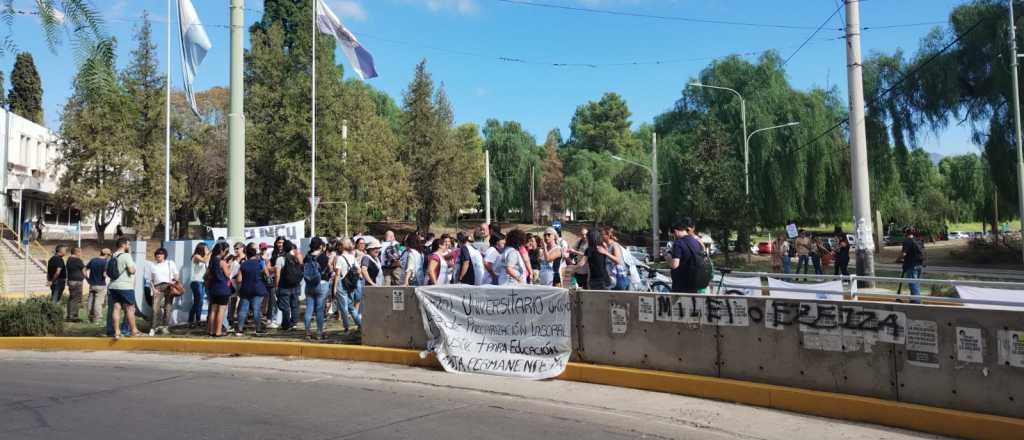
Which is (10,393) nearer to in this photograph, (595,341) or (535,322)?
(535,322)

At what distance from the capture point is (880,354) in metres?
6.84

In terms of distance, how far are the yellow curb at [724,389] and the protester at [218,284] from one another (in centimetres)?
53

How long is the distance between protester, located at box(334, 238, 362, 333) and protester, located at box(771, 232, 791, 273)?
15625mm

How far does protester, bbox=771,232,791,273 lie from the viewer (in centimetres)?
2302

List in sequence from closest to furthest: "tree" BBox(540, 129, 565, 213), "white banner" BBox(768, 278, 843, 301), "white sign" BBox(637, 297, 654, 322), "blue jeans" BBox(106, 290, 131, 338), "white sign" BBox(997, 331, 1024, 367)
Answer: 1. "white sign" BBox(997, 331, 1024, 367)
2. "white sign" BBox(637, 297, 654, 322)
3. "white banner" BBox(768, 278, 843, 301)
4. "blue jeans" BBox(106, 290, 131, 338)
5. "tree" BBox(540, 129, 565, 213)

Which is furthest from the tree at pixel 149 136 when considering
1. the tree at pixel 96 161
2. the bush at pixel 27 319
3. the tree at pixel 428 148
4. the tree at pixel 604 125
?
the tree at pixel 604 125

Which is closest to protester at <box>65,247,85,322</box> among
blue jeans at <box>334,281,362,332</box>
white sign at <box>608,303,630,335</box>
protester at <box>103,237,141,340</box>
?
protester at <box>103,237,141,340</box>

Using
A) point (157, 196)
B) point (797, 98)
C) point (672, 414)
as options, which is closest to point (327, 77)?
point (157, 196)

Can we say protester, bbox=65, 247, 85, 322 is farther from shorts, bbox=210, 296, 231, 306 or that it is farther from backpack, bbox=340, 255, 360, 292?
backpack, bbox=340, 255, 360, 292

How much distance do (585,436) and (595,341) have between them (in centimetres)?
287

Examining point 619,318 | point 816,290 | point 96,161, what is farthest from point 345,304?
point 96,161

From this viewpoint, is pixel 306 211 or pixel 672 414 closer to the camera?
pixel 672 414

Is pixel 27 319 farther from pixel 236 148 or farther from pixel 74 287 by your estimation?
pixel 236 148

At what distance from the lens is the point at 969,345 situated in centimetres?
635
